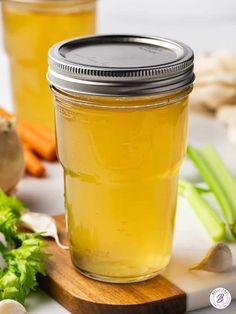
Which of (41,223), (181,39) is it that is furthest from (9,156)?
(181,39)

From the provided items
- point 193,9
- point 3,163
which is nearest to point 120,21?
point 193,9

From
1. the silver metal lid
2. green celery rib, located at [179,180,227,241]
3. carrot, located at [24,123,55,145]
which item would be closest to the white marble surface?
green celery rib, located at [179,180,227,241]

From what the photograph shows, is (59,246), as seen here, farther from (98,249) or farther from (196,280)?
(196,280)

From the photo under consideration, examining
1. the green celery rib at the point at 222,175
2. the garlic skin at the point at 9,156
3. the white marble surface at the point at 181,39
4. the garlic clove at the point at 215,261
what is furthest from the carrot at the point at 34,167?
the garlic clove at the point at 215,261

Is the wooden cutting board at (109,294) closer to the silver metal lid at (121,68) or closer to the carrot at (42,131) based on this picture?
the silver metal lid at (121,68)

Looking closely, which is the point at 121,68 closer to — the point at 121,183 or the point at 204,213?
the point at 121,183
